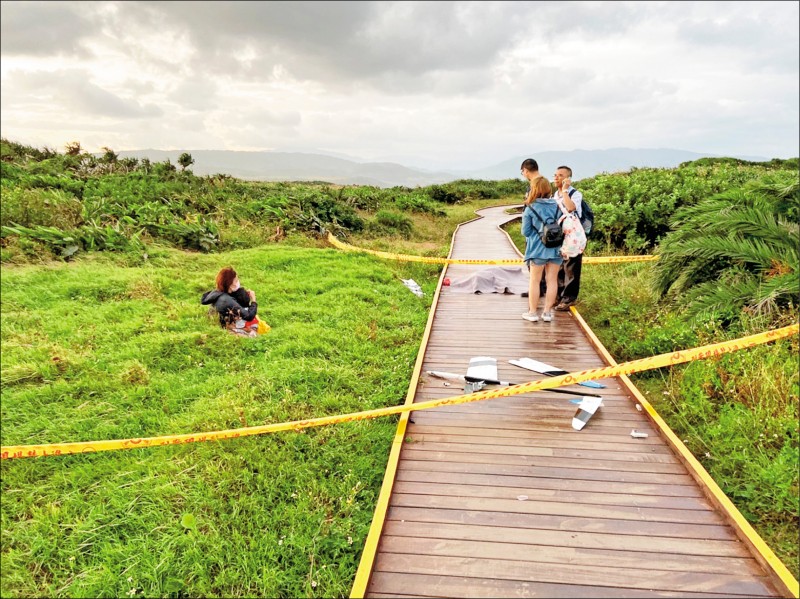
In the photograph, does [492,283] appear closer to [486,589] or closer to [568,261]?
[568,261]

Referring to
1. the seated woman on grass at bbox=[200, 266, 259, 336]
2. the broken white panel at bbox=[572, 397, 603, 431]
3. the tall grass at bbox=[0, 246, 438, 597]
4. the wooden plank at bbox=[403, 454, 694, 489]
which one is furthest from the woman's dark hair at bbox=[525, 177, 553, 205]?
Result: the seated woman on grass at bbox=[200, 266, 259, 336]

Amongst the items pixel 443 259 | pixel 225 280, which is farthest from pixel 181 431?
pixel 443 259

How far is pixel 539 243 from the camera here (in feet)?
22.3

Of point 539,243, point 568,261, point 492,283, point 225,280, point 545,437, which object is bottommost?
point 545,437

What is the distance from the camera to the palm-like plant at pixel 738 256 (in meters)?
5.57

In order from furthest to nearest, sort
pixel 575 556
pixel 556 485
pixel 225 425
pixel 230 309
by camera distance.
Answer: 1. pixel 230 309
2. pixel 225 425
3. pixel 556 485
4. pixel 575 556

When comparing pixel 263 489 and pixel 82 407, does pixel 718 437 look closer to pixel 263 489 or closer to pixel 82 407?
pixel 263 489

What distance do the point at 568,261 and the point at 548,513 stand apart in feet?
16.0

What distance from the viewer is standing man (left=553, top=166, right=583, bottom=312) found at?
6734 mm

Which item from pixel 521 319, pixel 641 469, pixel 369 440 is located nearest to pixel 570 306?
pixel 521 319

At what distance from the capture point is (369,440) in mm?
4418

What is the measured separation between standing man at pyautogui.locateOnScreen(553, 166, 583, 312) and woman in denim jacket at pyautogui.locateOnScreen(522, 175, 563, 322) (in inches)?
10.7

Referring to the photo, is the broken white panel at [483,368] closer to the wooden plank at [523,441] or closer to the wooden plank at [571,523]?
the wooden plank at [523,441]

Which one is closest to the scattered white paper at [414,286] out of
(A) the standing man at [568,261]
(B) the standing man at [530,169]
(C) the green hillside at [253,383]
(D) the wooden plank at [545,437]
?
(C) the green hillside at [253,383]
